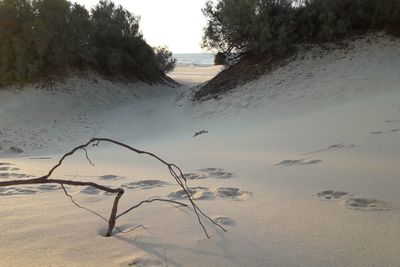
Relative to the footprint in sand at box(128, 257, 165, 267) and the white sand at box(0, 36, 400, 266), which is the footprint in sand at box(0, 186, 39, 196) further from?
the footprint in sand at box(128, 257, 165, 267)

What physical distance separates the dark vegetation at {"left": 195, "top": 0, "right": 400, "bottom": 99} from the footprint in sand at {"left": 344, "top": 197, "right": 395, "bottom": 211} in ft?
37.9

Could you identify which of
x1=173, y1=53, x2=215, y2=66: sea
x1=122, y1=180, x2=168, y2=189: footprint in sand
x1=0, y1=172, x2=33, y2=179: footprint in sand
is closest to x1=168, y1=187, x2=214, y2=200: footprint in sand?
x1=122, y1=180, x2=168, y2=189: footprint in sand

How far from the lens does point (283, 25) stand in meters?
14.3

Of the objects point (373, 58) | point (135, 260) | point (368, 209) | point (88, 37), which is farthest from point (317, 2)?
point (135, 260)

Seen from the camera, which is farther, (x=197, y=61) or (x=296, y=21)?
(x=197, y=61)

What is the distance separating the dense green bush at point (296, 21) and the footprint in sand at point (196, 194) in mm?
11446

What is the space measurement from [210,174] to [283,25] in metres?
11.1

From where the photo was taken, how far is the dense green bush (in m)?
13.7

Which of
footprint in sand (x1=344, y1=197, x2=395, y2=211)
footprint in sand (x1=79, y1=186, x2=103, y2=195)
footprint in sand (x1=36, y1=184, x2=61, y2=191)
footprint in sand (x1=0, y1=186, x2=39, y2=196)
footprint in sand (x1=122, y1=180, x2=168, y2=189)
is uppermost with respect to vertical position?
footprint in sand (x1=344, y1=197, x2=395, y2=211)

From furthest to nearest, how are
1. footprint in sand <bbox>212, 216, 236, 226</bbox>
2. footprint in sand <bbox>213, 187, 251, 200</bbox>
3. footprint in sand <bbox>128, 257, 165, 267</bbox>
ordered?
footprint in sand <bbox>213, 187, 251, 200</bbox> < footprint in sand <bbox>212, 216, 236, 226</bbox> < footprint in sand <bbox>128, 257, 165, 267</bbox>

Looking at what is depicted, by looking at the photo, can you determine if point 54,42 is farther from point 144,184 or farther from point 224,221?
point 224,221

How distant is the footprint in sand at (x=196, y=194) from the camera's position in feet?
10.8

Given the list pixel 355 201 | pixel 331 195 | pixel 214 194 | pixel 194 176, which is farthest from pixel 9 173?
pixel 355 201

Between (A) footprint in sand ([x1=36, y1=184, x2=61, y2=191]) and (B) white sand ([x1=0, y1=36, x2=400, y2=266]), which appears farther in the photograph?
(A) footprint in sand ([x1=36, y1=184, x2=61, y2=191])
